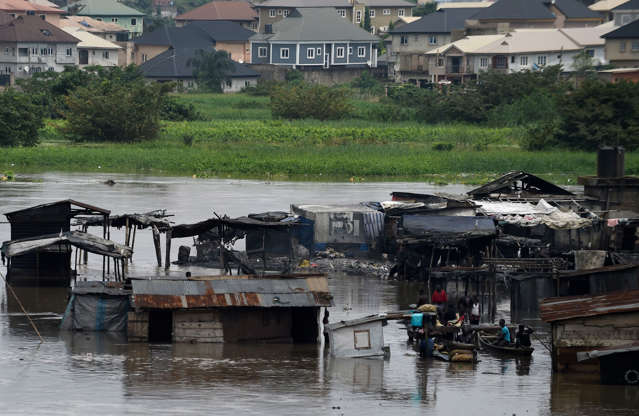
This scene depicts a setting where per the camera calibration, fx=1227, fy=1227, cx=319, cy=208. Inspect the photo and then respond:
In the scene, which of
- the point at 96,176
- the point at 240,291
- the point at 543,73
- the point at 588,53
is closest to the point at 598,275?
the point at 240,291

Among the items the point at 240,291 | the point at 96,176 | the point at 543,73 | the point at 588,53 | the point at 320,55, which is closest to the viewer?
the point at 240,291

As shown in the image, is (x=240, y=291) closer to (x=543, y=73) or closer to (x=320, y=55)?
(x=543, y=73)

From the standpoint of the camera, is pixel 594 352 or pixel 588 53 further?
pixel 588 53

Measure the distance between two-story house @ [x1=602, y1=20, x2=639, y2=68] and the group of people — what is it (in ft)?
188

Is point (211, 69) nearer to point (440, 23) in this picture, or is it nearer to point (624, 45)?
point (440, 23)

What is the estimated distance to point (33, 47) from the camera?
317 feet

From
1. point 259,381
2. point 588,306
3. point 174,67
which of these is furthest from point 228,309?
point 174,67

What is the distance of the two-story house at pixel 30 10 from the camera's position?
4190 inches

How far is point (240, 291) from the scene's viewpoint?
2436cm

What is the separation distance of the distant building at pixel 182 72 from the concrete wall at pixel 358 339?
71470 millimetres

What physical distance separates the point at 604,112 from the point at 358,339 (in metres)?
38.8

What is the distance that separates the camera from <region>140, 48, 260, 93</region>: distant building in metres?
95.4

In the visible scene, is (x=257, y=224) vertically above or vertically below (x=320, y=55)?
below

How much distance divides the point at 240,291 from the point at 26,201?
2377 centimetres
